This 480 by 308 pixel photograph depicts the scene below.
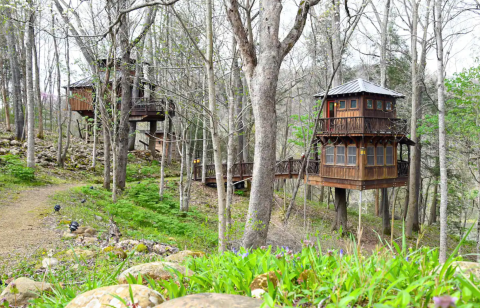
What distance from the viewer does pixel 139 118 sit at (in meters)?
24.7

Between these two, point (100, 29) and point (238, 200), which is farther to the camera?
point (238, 200)

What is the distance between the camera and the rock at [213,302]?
5.90 ft

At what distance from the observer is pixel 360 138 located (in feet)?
51.3

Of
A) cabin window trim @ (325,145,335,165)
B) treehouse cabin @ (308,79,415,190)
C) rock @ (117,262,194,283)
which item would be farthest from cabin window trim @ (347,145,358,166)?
rock @ (117,262,194,283)

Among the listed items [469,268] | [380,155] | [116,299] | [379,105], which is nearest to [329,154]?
[380,155]

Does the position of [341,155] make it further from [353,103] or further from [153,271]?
[153,271]

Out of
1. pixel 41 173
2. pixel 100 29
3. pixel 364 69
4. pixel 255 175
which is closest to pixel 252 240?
pixel 255 175

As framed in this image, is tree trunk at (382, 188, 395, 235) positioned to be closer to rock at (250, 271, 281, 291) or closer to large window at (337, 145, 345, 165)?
large window at (337, 145, 345, 165)

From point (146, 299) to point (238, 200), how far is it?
1696 centimetres

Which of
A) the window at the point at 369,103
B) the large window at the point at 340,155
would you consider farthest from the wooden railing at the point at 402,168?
the window at the point at 369,103

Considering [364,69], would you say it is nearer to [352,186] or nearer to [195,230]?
[352,186]

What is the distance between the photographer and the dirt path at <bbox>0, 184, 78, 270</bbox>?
6.15m

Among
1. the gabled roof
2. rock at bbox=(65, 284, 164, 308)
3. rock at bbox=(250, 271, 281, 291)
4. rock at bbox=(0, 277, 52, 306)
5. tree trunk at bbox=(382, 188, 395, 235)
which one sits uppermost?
the gabled roof

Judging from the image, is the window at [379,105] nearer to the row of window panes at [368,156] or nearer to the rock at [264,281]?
the row of window panes at [368,156]
